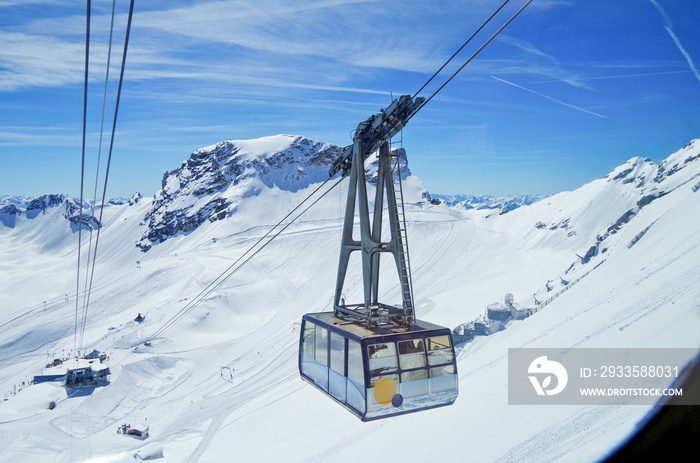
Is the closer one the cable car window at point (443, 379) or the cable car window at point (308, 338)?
the cable car window at point (443, 379)

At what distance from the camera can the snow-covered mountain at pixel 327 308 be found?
1480cm

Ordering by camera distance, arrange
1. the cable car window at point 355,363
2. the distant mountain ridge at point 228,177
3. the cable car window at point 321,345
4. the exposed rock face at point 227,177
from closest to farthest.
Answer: the cable car window at point 355,363 → the cable car window at point 321,345 → the distant mountain ridge at point 228,177 → the exposed rock face at point 227,177

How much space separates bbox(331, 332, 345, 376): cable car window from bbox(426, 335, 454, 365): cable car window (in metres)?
1.69

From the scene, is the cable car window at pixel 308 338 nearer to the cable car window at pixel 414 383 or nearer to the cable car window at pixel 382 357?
the cable car window at pixel 382 357

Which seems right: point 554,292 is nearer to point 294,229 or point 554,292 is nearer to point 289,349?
point 289,349

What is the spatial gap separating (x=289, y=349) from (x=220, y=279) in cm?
1987

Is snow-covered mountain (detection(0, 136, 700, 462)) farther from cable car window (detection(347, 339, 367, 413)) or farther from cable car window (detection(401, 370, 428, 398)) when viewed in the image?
cable car window (detection(347, 339, 367, 413))

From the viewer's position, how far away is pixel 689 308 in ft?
42.8

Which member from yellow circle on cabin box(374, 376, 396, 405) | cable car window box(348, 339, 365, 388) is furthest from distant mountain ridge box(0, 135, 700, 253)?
yellow circle on cabin box(374, 376, 396, 405)

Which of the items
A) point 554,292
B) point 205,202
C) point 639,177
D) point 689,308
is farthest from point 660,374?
point 205,202

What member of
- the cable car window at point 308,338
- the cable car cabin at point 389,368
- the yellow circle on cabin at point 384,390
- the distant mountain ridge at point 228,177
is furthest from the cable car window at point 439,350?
the distant mountain ridge at point 228,177

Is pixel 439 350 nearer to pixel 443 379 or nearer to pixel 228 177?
pixel 443 379

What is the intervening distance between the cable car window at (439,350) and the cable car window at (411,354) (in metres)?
0.18

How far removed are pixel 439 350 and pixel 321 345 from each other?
106 inches
